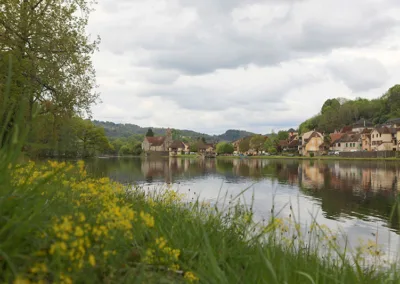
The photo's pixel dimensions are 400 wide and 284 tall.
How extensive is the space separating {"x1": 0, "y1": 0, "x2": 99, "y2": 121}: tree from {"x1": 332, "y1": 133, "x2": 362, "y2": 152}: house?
416 ft

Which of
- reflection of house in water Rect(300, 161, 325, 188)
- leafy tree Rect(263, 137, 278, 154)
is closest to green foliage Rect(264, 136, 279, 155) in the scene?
leafy tree Rect(263, 137, 278, 154)

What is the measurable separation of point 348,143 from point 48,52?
13343 centimetres

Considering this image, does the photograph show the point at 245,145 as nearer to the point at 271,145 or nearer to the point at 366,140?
the point at 271,145

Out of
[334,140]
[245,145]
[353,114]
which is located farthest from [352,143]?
[245,145]

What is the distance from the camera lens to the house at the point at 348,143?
131750mm

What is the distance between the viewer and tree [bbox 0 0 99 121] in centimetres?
2016

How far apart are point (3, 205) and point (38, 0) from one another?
82.2 feet

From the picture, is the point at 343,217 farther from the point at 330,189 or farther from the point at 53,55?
the point at 53,55

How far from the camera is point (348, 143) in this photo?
13512cm

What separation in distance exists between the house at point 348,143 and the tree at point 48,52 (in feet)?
416

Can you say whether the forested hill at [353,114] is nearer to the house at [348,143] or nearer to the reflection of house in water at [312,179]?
the house at [348,143]

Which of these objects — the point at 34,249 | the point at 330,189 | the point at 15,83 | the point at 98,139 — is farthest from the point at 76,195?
the point at 98,139

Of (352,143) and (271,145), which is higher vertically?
(352,143)

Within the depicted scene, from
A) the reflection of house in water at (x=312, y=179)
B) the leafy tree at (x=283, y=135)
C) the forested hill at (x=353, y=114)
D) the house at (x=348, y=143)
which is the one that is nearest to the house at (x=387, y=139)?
the house at (x=348, y=143)
